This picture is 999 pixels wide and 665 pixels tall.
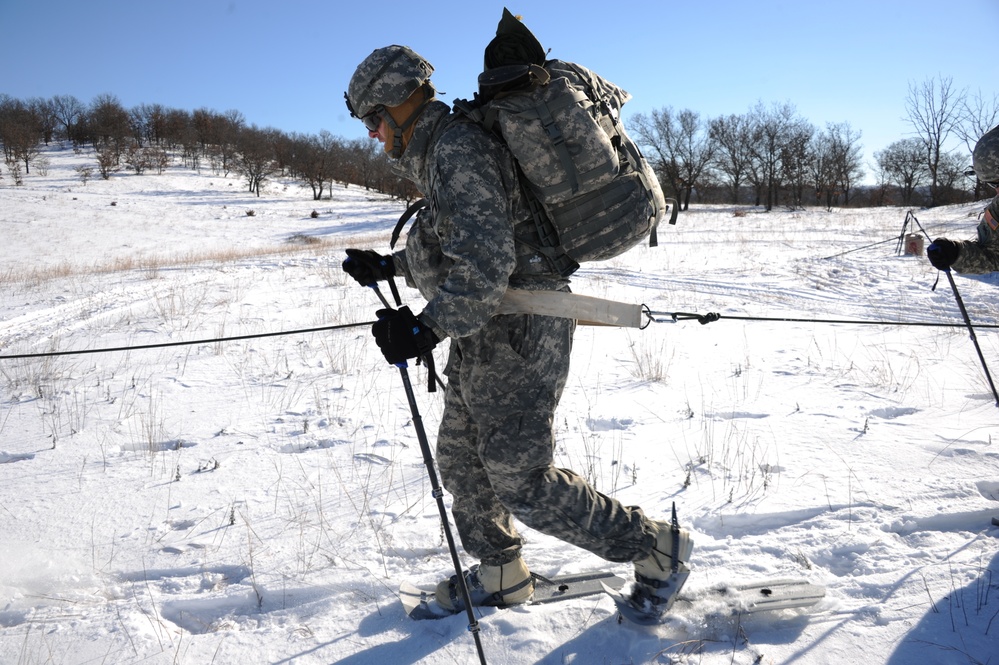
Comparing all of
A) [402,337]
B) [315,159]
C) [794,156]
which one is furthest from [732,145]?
[402,337]

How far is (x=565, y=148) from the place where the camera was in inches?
87.0

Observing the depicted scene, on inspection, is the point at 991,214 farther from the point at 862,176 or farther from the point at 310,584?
the point at 862,176

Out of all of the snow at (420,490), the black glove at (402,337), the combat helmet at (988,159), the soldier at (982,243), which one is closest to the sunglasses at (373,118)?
the black glove at (402,337)

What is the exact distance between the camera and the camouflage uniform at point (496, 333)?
2.17m

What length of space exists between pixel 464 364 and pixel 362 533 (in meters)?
1.39

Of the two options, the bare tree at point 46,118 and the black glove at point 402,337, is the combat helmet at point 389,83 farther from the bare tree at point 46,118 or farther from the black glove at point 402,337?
the bare tree at point 46,118

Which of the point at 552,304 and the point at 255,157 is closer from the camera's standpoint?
the point at 552,304

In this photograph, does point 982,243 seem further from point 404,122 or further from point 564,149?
point 404,122

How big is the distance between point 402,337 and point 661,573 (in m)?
1.44

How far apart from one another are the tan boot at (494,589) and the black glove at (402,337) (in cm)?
113

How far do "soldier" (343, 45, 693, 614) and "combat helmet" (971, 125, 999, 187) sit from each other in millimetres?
2908

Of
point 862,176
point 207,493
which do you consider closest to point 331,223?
point 207,493

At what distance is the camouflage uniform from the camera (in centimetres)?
217

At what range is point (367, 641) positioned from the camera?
2.52 m
